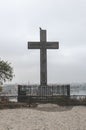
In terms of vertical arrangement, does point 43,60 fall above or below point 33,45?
below

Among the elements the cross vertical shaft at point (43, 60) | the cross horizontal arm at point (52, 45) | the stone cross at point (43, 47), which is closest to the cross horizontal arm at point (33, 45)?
the stone cross at point (43, 47)

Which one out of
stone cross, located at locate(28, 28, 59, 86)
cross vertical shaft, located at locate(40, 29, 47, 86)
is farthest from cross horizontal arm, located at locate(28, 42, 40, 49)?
cross vertical shaft, located at locate(40, 29, 47, 86)

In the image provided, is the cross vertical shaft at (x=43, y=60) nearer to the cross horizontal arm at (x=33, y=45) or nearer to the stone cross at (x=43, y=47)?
the stone cross at (x=43, y=47)

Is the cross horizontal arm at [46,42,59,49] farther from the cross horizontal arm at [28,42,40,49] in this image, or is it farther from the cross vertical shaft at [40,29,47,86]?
the cross horizontal arm at [28,42,40,49]

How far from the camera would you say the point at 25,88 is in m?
28.9

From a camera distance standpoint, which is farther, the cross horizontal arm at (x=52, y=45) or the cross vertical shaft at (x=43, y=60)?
the cross horizontal arm at (x=52, y=45)

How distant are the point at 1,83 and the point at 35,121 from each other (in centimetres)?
1330

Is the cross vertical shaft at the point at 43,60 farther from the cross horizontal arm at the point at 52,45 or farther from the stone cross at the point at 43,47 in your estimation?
the cross horizontal arm at the point at 52,45

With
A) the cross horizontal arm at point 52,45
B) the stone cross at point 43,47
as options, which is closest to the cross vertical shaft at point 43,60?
the stone cross at point 43,47

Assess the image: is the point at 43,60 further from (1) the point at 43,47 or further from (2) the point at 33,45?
(2) the point at 33,45

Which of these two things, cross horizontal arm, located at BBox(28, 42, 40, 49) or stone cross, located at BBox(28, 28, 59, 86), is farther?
cross horizontal arm, located at BBox(28, 42, 40, 49)

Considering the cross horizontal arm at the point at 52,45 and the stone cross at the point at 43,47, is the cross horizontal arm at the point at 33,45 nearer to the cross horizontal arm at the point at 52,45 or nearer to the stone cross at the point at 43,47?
the stone cross at the point at 43,47

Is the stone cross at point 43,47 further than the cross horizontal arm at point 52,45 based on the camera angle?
No

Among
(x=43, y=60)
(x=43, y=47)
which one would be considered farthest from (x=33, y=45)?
(x=43, y=60)
